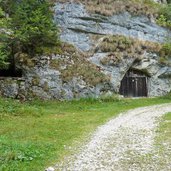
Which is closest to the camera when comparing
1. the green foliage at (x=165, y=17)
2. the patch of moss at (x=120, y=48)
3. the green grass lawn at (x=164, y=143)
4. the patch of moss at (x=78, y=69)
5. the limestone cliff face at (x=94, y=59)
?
the green grass lawn at (x=164, y=143)

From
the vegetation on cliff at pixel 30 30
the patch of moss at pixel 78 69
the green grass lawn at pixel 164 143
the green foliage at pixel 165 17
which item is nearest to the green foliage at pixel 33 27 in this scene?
the vegetation on cliff at pixel 30 30

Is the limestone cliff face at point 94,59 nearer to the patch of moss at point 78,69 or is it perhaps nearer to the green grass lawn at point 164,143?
the patch of moss at point 78,69

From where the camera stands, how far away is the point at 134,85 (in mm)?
40594

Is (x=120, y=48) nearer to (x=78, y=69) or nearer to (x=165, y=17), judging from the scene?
(x=78, y=69)

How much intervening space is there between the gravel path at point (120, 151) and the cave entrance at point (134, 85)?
690 inches

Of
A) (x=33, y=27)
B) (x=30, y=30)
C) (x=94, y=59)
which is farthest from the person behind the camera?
(x=94, y=59)

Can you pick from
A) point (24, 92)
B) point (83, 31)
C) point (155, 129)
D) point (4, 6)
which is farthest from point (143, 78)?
point (155, 129)

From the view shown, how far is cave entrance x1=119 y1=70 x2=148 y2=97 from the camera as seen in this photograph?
40188 millimetres

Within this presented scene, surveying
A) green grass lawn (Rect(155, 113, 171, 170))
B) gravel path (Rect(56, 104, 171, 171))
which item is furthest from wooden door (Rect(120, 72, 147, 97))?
gravel path (Rect(56, 104, 171, 171))

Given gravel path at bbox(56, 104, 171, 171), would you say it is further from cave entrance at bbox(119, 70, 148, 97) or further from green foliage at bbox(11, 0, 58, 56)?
cave entrance at bbox(119, 70, 148, 97)

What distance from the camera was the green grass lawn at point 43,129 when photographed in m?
13.2

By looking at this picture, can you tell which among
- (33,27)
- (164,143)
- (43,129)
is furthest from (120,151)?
(33,27)

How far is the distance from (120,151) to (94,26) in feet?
90.3

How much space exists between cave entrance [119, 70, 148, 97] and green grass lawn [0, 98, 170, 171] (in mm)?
4553
